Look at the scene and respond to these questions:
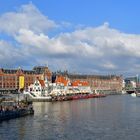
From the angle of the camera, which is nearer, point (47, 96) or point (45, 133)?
point (45, 133)

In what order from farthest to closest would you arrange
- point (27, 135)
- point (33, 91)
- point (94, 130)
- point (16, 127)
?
point (33, 91) < point (16, 127) < point (94, 130) < point (27, 135)

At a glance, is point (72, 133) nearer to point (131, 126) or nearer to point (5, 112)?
point (131, 126)

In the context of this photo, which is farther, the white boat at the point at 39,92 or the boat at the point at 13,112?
the white boat at the point at 39,92

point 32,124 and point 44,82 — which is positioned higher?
point 44,82

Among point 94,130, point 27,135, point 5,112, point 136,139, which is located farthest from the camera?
point 5,112

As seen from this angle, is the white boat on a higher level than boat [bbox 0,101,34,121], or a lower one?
higher

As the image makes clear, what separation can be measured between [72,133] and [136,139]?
34.1ft

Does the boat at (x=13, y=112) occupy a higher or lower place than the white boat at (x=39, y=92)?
lower

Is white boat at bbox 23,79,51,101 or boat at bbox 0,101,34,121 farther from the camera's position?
white boat at bbox 23,79,51,101

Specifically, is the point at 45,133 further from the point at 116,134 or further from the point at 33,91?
the point at 33,91

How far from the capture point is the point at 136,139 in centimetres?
5525

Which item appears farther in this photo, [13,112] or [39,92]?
[39,92]

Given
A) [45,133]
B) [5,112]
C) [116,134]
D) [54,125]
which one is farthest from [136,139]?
[5,112]

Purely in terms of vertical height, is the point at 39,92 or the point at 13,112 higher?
the point at 39,92
